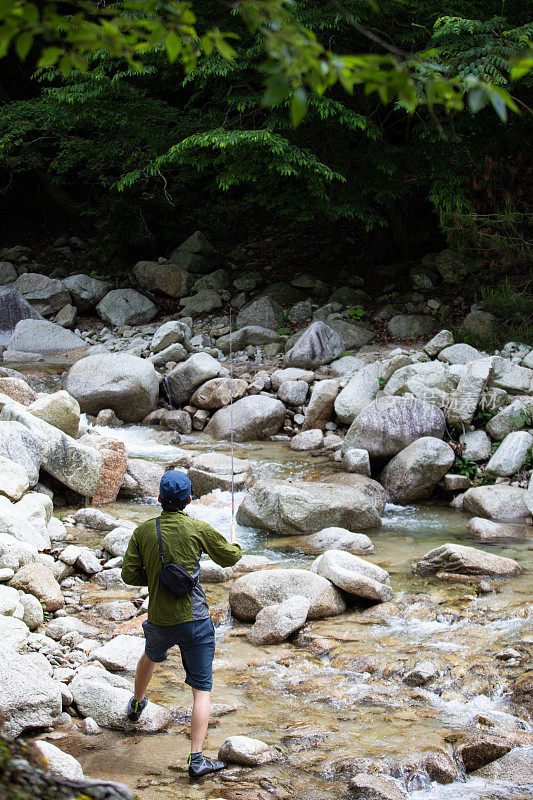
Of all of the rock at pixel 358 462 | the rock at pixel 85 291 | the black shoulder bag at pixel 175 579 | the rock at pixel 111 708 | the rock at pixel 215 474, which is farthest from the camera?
the rock at pixel 85 291

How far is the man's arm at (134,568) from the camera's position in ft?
12.0

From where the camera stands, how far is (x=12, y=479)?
6.79m

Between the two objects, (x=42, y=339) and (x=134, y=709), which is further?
(x=42, y=339)

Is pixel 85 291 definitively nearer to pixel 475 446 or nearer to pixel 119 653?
pixel 475 446

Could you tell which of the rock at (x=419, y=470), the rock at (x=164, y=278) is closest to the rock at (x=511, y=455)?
the rock at (x=419, y=470)

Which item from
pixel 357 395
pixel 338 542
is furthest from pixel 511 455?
pixel 338 542

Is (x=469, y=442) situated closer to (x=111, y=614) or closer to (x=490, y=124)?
(x=111, y=614)

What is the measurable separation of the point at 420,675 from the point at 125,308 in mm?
14495

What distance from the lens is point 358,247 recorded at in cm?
1802

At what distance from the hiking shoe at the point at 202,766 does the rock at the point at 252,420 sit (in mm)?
8303

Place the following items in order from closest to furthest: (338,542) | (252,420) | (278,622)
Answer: (278,622), (338,542), (252,420)

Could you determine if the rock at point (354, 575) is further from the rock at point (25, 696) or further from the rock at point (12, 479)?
the rock at point (12, 479)

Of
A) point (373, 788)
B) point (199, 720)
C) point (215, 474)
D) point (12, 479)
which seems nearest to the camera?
point (373, 788)

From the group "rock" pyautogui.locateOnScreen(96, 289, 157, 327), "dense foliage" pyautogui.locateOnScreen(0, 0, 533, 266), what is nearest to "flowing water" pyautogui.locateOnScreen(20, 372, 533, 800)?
"dense foliage" pyautogui.locateOnScreen(0, 0, 533, 266)
